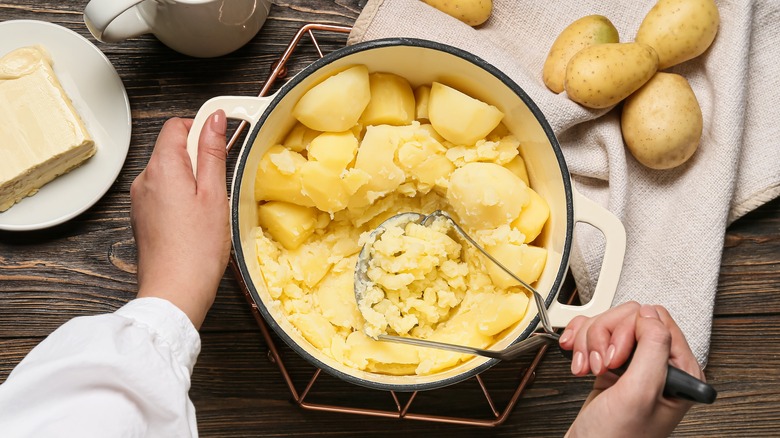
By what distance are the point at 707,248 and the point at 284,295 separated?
620 mm

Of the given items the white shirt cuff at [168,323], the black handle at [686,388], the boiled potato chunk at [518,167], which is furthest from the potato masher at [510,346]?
the white shirt cuff at [168,323]

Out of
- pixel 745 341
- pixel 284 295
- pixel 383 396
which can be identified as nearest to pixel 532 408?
pixel 383 396

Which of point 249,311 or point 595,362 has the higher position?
point 595,362

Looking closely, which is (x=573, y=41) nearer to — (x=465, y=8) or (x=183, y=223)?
(x=465, y=8)

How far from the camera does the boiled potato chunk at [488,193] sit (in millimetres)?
886

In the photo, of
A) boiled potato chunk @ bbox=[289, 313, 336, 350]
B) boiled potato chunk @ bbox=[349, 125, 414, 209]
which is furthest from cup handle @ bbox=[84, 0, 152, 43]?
boiled potato chunk @ bbox=[289, 313, 336, 350]

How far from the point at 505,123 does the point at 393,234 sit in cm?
22

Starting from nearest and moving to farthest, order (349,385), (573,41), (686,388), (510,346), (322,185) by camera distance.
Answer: (686,388)
(510,346)
(322,185)
(573,41)
(349,385)

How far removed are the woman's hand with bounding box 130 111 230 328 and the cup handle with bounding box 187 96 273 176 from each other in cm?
2

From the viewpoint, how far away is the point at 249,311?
108cm

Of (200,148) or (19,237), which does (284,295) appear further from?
(19,237)

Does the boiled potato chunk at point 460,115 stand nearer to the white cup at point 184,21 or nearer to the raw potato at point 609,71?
the raw potato at point 609,71

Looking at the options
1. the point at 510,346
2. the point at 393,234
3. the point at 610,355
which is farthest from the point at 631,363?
the point at 393,234

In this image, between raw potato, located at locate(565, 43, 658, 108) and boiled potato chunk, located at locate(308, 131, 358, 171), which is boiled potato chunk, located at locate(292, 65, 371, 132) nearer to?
boiled potato chunk, located at locate(308, 131, 358, 171)
